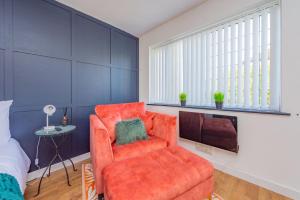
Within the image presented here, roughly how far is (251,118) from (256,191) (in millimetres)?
815

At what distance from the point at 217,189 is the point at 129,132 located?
1216 millimetres

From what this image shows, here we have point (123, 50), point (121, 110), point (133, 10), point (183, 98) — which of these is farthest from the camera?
point (123, 50)

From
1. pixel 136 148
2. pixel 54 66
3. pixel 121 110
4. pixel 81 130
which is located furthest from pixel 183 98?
pixel 54 66

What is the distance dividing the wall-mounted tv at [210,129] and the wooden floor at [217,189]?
393 millimetres

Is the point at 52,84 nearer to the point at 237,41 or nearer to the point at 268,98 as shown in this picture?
the point at 237,41

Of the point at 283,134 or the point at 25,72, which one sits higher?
the point at 25,72

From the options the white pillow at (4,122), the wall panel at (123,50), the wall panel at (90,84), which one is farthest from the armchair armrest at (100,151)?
the wall panel at (123,50)

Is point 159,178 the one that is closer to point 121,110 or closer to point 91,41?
point 121,110

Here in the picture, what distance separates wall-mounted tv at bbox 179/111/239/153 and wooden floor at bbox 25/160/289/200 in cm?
39

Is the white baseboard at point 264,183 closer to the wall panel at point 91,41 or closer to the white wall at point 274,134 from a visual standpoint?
the white wall at point 274,134

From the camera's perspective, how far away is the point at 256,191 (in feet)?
5.49

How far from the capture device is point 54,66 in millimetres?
2197

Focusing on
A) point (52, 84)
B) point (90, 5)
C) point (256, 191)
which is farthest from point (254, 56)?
point (52, 84)

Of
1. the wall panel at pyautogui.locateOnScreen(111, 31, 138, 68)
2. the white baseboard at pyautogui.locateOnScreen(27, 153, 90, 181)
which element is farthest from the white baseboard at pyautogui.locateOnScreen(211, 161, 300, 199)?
the wall panel at pyautogui.locateOnScreen(111, 31, 138, 68)
